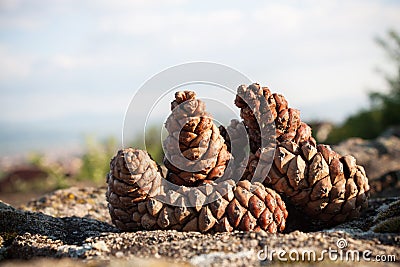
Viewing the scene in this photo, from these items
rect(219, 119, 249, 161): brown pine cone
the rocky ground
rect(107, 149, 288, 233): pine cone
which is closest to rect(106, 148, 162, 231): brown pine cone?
rect(107, 149, 288, 233): pine cone

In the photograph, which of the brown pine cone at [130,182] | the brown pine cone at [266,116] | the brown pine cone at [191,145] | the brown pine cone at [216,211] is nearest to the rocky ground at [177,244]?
the brown pine cone at [216,211]

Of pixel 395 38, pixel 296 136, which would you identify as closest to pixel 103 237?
pixel 296 136

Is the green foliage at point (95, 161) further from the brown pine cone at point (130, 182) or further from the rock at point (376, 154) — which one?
the brown pine cone at point (130, 182)

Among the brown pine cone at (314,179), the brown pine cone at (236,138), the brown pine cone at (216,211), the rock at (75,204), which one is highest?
the brown pine cone at (236,138)

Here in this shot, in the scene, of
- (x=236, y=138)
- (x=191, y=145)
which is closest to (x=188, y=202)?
(x=191, y=145)

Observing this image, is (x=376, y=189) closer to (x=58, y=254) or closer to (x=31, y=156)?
(x=58, y=254)

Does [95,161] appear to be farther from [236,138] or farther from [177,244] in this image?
[177,244]
